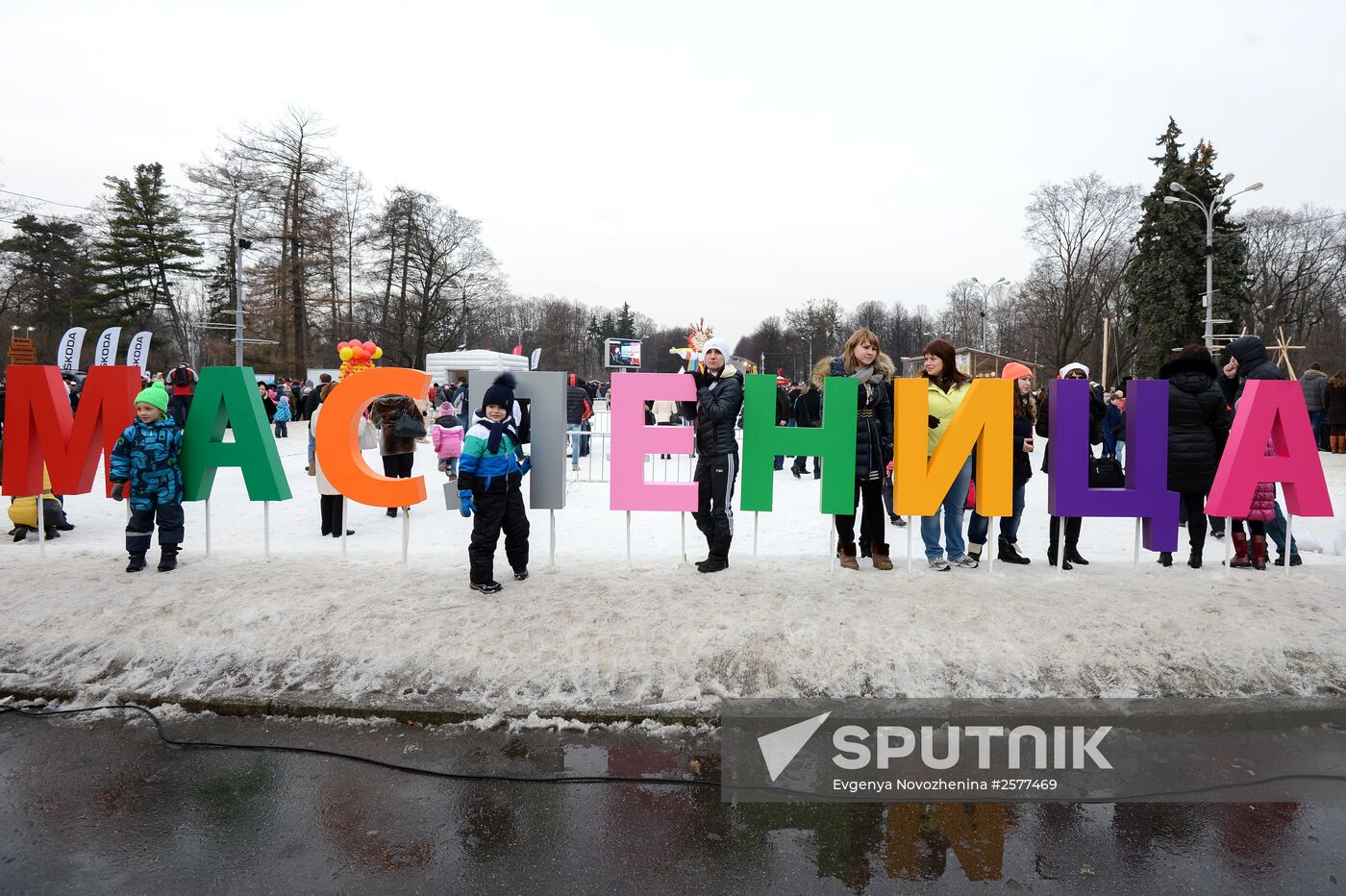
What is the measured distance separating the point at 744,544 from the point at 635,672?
14.4 feet

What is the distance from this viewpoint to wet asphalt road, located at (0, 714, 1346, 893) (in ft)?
9.46

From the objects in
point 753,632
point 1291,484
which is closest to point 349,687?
point 753,632

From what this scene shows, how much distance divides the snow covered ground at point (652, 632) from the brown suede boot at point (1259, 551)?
0.39 feet

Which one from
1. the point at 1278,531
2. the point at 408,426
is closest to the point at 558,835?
the point at 408,426

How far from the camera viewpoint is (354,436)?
662cm

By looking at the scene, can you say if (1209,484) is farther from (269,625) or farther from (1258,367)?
(269,625)

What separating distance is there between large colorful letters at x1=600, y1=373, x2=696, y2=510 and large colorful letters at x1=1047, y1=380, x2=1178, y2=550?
126 inches

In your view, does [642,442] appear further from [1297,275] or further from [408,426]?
[1297,275]

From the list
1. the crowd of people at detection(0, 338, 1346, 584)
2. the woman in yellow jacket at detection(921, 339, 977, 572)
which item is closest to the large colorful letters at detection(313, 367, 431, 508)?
the crowd of people at detection(0, 338, 1346, 584)

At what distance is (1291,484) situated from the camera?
651 cm

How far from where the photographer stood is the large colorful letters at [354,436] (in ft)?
21.4

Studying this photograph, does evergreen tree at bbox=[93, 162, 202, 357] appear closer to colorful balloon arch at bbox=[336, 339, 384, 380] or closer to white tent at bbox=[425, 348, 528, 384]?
white tent at bbox=[425, 348, 528, 384]

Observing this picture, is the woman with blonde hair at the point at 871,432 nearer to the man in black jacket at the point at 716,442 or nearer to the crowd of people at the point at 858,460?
the crowd of people at the point at 858,460

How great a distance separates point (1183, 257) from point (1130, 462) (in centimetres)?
4317
